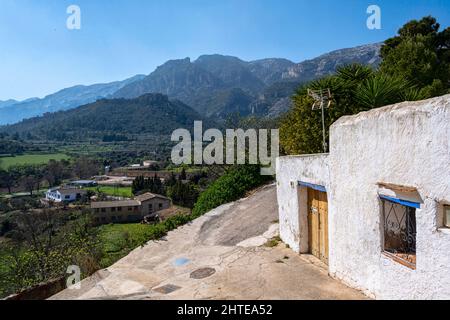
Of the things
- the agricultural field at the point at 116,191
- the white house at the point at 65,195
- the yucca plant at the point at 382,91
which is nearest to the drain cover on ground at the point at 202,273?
the yucca plant at the point at 382,91

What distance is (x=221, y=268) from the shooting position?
29.1ft

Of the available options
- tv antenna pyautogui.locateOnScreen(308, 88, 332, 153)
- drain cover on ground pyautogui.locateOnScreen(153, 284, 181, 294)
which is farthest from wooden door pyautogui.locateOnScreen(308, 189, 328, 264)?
drain cover on ground pyautogui.locateOnScreen(153, 284, 181, 294)

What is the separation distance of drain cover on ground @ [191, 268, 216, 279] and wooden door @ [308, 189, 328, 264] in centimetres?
260

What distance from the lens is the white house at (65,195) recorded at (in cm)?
6261

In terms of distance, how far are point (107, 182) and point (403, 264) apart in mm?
81074

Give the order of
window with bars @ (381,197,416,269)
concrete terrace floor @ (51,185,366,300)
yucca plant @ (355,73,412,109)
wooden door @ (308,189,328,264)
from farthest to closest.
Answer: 1. yucca plant @ (355,73,412,109)
2. wooden door @ (308,189,328,264)
3. concrete terrace floor @ (51,185,366,300)
4. window with bars @ (381,197,416,269)

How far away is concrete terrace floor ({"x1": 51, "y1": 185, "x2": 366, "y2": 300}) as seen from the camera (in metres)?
6.86

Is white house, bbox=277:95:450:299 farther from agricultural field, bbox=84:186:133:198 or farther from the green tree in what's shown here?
agricultural field, bbox=84:186:133:198

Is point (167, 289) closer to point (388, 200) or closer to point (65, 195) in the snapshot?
point (388, 200)

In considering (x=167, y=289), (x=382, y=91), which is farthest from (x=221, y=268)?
(x=382, y=91)

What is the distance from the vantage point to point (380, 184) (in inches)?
212

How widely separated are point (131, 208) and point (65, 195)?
16288 mm

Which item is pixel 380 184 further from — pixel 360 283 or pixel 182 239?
pixel 182 239
